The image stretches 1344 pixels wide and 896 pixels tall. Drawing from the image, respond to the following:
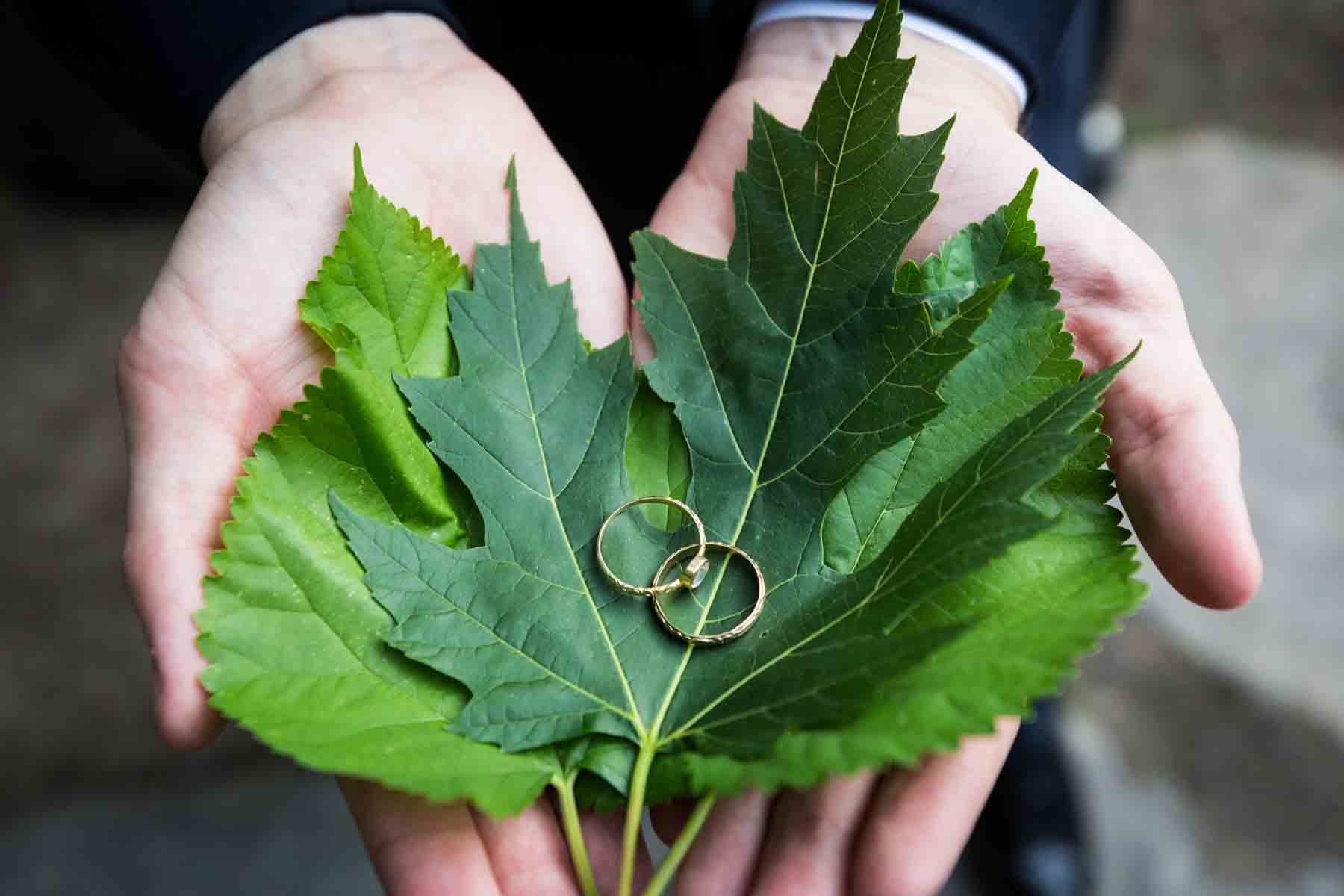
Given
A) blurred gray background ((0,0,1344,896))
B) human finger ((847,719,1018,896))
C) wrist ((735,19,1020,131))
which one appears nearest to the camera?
human finger ((847,719,1018,896))

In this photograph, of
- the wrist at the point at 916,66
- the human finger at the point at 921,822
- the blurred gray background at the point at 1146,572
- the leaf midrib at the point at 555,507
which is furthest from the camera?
the blurred gray background at the point at 1146,572

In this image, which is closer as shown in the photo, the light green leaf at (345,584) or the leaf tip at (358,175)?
the light green leaf at (345,584)

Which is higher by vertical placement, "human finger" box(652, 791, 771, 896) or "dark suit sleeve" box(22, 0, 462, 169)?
"dark suit sleeve" box(22, 0, 462, 169)

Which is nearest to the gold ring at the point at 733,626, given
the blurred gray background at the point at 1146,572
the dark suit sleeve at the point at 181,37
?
the dark suit sleeve at the point at 181,37

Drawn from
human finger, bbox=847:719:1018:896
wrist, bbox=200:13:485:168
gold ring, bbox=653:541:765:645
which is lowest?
human finger, bbox=847:719:1018:896

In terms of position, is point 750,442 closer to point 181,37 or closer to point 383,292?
point 383,292

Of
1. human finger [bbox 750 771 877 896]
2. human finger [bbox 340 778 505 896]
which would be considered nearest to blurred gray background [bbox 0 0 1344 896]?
human finger [bbox 340 778 505 896]

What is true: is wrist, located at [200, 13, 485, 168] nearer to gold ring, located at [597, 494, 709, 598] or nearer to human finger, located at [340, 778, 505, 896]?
gold ring, located at [597, 494, 709, 598]

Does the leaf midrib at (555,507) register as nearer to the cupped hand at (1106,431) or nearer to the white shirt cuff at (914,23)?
the cupped hand at (1106,431)
